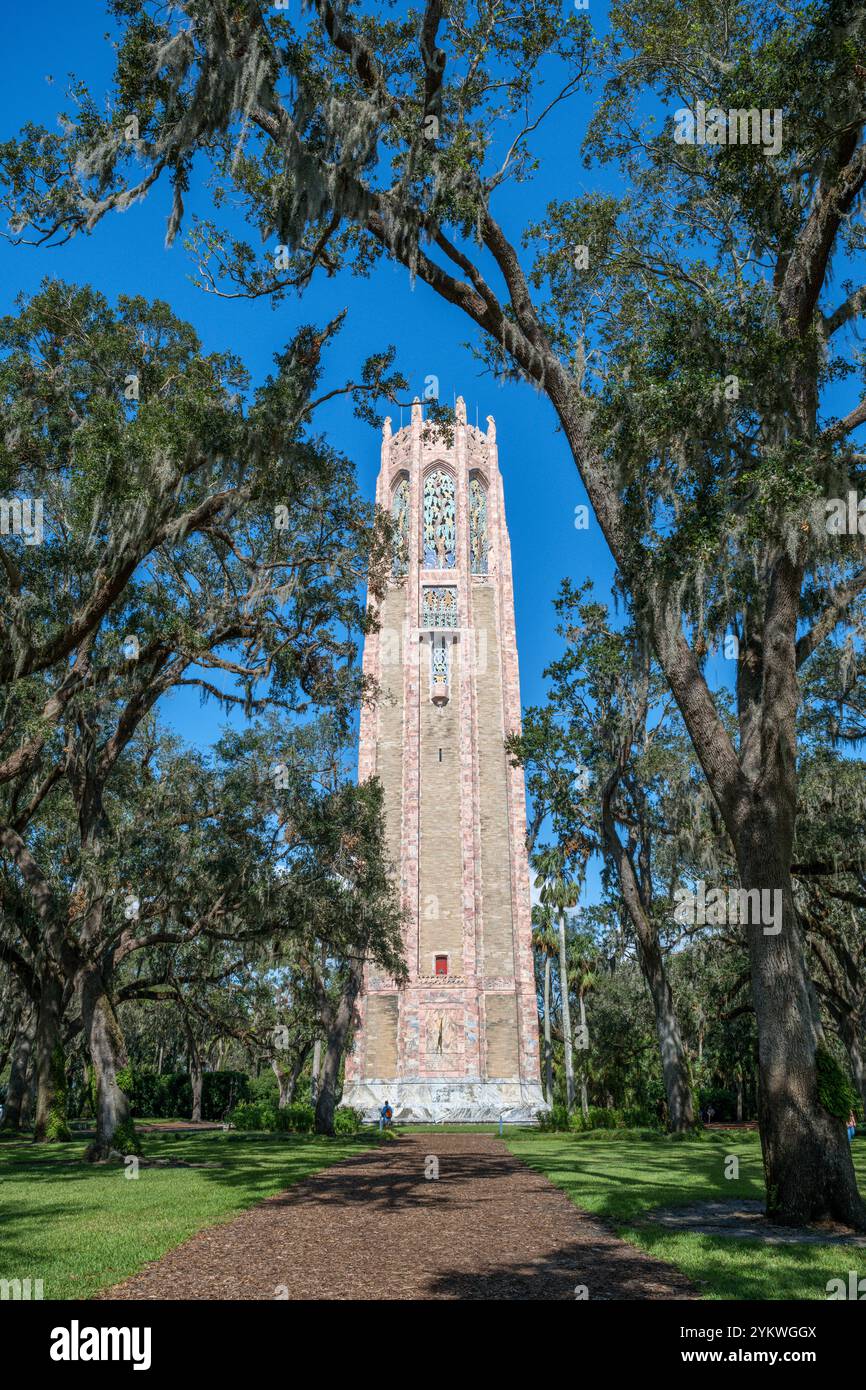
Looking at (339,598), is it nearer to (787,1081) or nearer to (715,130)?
(715,130)

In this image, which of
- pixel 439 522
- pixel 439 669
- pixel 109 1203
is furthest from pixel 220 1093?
pixel 109 1203

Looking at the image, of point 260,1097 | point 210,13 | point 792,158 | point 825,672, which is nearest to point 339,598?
point 210,13

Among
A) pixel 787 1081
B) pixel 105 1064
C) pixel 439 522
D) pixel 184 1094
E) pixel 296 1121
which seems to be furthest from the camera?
pixel 439 522

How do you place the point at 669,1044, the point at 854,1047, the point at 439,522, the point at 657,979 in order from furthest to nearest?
the point at 439,522 → the point at 854,1047 → the point at 657,979 → the point at 669,1044

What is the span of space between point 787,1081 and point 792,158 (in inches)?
427

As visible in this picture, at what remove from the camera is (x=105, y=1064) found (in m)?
15.7

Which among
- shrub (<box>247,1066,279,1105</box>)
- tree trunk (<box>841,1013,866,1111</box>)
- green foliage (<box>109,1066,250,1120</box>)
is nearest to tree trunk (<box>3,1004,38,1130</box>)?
green foliage (<box>109,1066,250,1120</box>)

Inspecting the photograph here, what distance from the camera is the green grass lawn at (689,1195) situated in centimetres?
655

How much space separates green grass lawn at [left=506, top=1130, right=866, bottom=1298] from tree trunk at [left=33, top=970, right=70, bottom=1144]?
12055 mm

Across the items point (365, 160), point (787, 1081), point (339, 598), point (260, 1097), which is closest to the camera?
point (787, 1081)

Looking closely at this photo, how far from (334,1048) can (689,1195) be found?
16.2 m

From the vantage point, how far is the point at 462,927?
1583 inches

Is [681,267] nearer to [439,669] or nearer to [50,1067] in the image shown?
[50,1067]

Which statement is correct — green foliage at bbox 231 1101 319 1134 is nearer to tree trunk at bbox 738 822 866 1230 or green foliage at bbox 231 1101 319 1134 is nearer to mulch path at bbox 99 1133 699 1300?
mulch path at bbox 99 1133 699 1300
